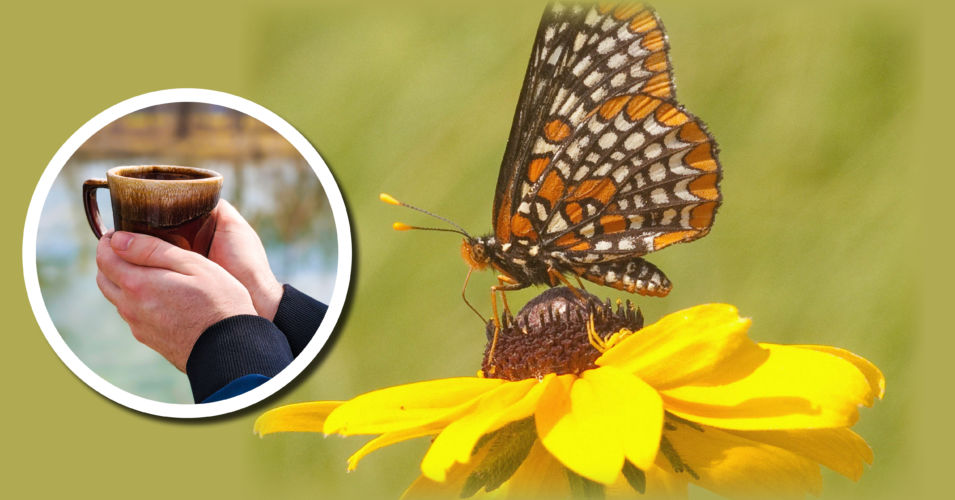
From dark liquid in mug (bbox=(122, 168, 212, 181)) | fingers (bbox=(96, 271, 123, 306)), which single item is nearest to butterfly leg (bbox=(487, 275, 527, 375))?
dark liquid in mug (bbox=(122, 168, 212, 181))

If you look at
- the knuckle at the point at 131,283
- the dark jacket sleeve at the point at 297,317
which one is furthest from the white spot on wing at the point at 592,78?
the knuckle at the point at 131,283

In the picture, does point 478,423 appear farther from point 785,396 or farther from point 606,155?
point 606,155

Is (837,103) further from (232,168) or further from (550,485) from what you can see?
(232,168)

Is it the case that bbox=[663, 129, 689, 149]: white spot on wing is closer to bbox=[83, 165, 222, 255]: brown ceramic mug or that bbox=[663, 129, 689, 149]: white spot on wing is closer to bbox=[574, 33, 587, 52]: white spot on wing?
bbox=[574, 33, 587, 52]: white spot on wing

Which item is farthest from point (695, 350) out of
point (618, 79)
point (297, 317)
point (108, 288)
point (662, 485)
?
point (108, 288)

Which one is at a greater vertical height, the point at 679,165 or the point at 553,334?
the point at 679,165

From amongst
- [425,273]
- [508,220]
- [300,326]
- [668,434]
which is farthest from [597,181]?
[300,326]

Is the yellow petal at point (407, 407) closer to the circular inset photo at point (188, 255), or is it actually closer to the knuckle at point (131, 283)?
the circular inset photo at point (188, 255)
